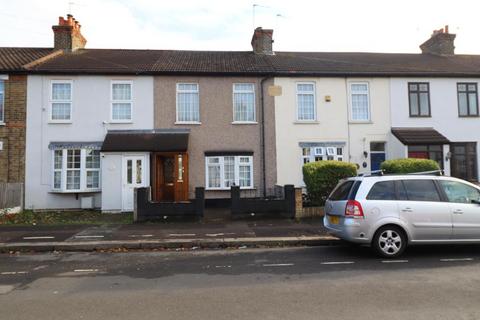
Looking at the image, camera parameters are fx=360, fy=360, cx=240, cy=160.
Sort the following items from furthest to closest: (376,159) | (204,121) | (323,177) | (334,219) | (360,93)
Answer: (360,93), (376,159), (204,121), (323,177), (334,219)

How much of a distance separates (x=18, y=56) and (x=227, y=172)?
11412 millimetres

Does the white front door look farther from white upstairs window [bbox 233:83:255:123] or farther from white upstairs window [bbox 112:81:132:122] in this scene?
white upstairs window [bbox 233:83:255:123]

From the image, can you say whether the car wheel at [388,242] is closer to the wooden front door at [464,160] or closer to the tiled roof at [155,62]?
the tiled roof at [155,62]

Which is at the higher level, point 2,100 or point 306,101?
point 306,101

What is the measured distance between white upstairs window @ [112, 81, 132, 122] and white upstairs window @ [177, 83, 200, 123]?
2.15m

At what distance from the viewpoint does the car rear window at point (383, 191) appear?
288 inches

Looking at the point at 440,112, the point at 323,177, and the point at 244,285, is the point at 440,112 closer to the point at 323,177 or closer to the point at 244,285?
the point at 323,177

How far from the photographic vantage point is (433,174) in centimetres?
790

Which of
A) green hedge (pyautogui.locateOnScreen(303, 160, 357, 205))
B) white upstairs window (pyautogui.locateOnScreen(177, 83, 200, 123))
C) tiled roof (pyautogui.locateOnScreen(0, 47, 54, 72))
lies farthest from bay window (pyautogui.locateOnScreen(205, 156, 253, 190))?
tiled roof (pyautogui.locateOnScreen(0, 47, 54, 72))

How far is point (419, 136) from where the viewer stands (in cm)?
1611

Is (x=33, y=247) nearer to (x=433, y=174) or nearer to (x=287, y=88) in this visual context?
(x=433, y=174)

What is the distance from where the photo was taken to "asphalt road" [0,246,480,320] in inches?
174

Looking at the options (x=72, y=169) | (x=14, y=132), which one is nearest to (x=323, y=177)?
(x=72, y=169)

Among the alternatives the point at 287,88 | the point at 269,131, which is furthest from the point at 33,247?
the point at 287,88
